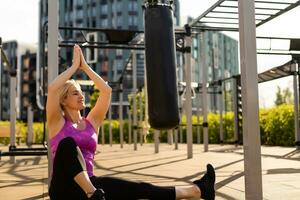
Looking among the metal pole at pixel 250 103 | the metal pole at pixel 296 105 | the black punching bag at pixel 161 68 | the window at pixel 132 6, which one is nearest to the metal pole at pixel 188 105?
the metal pole at pixel 296 105

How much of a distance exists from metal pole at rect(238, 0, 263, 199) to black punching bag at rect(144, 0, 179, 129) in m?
0.56

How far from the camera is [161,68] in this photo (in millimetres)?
2836

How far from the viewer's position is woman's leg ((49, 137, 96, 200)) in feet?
7.97

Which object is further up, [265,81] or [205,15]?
[205,15]

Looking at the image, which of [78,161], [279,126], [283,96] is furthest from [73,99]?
[283,96]

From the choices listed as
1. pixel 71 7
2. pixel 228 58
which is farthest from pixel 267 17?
pixel 228 58

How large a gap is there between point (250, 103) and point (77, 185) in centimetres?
140

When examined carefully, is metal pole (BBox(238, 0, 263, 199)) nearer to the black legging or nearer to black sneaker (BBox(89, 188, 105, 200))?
the black legging

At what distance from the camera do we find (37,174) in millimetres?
5598

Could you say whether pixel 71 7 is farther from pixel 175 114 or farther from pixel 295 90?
pixel 175 114

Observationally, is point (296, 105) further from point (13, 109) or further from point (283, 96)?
point (283, 96)

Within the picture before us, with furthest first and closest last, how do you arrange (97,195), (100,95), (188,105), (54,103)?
(188,105) < (100,95) < (54,103) < (97,195)

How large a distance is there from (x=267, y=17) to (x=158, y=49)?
5457 millimetres

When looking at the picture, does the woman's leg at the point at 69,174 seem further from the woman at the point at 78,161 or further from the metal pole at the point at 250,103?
the metal pole at the point at 250,103
